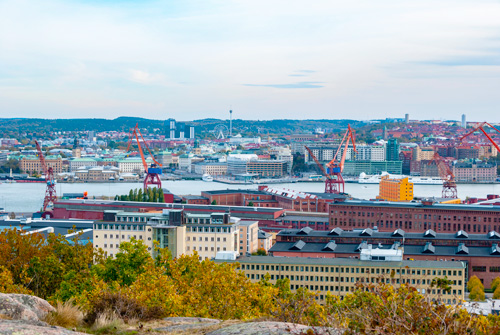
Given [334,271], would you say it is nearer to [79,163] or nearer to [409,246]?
[409,246]

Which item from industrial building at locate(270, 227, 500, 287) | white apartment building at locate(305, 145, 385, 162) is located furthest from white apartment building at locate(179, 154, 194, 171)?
industrial building at locate(270, 227, 500, 287)

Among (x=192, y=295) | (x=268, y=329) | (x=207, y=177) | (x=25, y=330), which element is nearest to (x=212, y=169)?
(x=207, y=177)

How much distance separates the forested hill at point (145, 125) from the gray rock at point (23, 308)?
9321cm

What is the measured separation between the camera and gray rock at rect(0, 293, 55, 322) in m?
3.41

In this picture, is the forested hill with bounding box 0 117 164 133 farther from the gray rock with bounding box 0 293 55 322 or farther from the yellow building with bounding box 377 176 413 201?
the gray rock with bounding box 0 293 55 322

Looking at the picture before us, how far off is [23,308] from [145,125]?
104122 millimetres

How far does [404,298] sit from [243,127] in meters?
105

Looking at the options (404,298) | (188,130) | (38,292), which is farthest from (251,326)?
(188,130)

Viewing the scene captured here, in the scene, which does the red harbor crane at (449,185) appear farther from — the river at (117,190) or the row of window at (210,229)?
the row of window at (210,229)

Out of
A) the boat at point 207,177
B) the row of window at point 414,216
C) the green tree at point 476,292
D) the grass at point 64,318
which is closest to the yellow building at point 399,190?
the row of window at point 414,216

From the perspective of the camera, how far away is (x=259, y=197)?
2742 cm

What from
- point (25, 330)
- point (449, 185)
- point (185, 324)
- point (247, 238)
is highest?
point (25, 330)

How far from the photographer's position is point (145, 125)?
349 feet

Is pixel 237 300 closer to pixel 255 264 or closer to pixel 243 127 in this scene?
pixel 255 264
